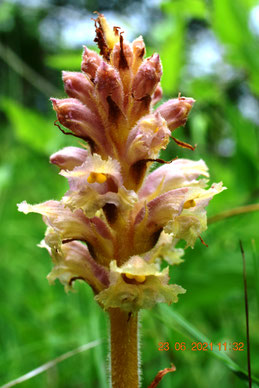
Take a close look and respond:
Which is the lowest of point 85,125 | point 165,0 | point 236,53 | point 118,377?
point 118,377

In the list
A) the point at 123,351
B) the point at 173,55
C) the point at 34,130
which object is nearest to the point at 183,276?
the point at 123,351

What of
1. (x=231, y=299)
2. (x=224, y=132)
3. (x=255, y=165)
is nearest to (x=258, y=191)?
(x=255, y=165)

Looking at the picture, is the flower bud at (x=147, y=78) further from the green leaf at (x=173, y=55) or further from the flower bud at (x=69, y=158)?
the green leaf at (x=173, y=55)

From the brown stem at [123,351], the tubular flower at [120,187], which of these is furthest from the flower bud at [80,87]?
the brown stem at [123,351]

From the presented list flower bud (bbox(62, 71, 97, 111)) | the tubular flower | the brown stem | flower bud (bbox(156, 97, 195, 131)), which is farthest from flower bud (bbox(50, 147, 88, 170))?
the brown stem

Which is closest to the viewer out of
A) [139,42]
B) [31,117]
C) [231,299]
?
[139,42]

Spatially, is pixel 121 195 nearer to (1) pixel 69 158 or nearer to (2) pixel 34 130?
(1) pixel 69 158

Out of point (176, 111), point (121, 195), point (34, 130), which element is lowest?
point (121, 195)

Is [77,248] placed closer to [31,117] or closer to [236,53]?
[236,53]
